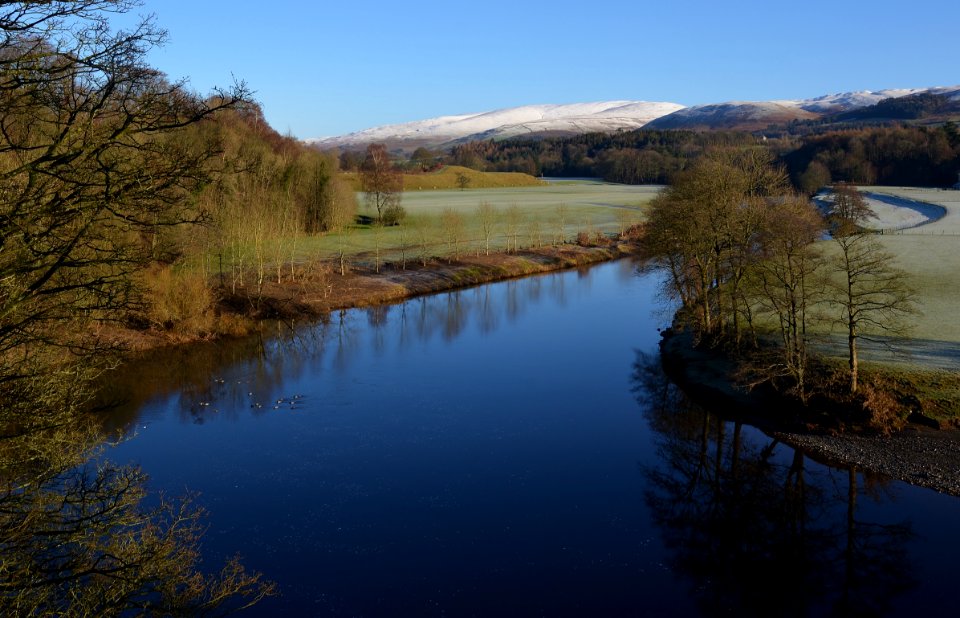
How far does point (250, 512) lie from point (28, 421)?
840cm

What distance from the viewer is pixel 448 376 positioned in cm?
2664

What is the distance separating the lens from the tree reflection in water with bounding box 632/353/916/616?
510 inches

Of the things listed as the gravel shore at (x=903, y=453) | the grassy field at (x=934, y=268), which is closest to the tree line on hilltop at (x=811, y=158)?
the grassy field at (x=934, y=268)

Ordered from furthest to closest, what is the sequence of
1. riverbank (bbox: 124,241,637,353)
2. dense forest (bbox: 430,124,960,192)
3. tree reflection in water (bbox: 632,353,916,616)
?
dense forest (bbox: 430,124,960,192) < riverbank (bbox: 124,241,637,353) < tree reflection in water (bbox: 632,353,916,616)

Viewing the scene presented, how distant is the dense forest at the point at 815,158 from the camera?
10212 centimetres

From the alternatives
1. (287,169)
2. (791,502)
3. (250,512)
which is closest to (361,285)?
(287,169)

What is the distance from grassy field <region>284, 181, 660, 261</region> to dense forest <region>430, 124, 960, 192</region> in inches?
382

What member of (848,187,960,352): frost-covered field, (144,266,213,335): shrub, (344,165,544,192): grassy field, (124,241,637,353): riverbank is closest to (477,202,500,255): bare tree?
(124,241,637,353): riverbank

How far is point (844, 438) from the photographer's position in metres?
19.4

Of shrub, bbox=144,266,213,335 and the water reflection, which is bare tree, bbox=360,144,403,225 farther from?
shrub, bbox=144,266,213,335

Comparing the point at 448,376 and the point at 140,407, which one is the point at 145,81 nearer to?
the point at 140,407

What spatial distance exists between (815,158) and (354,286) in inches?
3959

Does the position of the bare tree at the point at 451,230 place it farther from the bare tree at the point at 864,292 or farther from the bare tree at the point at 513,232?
the bare tree at the point at 864,292

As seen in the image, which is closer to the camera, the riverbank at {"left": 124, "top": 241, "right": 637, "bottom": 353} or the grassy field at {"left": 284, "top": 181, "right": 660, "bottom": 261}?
the riverbank at {"left": 124, "top": 241, "right": 637, "bottom": 353}
